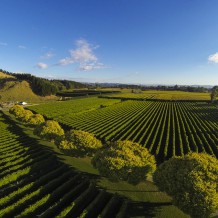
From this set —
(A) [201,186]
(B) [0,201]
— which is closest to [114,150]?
(A) [201,186]

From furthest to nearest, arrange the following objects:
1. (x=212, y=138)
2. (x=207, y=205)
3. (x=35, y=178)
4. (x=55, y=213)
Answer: (x=212, y=138) → (x=35, y=178) → (x=55, y=213) → (x=207, y=205)

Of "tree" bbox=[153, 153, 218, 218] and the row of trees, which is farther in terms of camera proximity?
the row of trees

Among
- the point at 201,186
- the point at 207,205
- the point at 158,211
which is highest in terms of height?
the point at 201,186

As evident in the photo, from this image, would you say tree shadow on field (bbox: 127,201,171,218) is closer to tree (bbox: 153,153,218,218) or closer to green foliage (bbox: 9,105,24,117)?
tree (bbox: 153,153,218,218)

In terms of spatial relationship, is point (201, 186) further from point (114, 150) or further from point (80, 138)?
point (80, 138)

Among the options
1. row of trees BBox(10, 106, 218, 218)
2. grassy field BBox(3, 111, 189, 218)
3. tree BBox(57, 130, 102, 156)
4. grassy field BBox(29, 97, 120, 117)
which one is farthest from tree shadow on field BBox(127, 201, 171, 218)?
grassy field BBox(29, 97, 120, 117)

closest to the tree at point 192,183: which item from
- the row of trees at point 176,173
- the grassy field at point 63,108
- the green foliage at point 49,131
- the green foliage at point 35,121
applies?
the row of trees at point 176,173

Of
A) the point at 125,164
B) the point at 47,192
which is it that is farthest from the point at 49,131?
the point at 125,164
